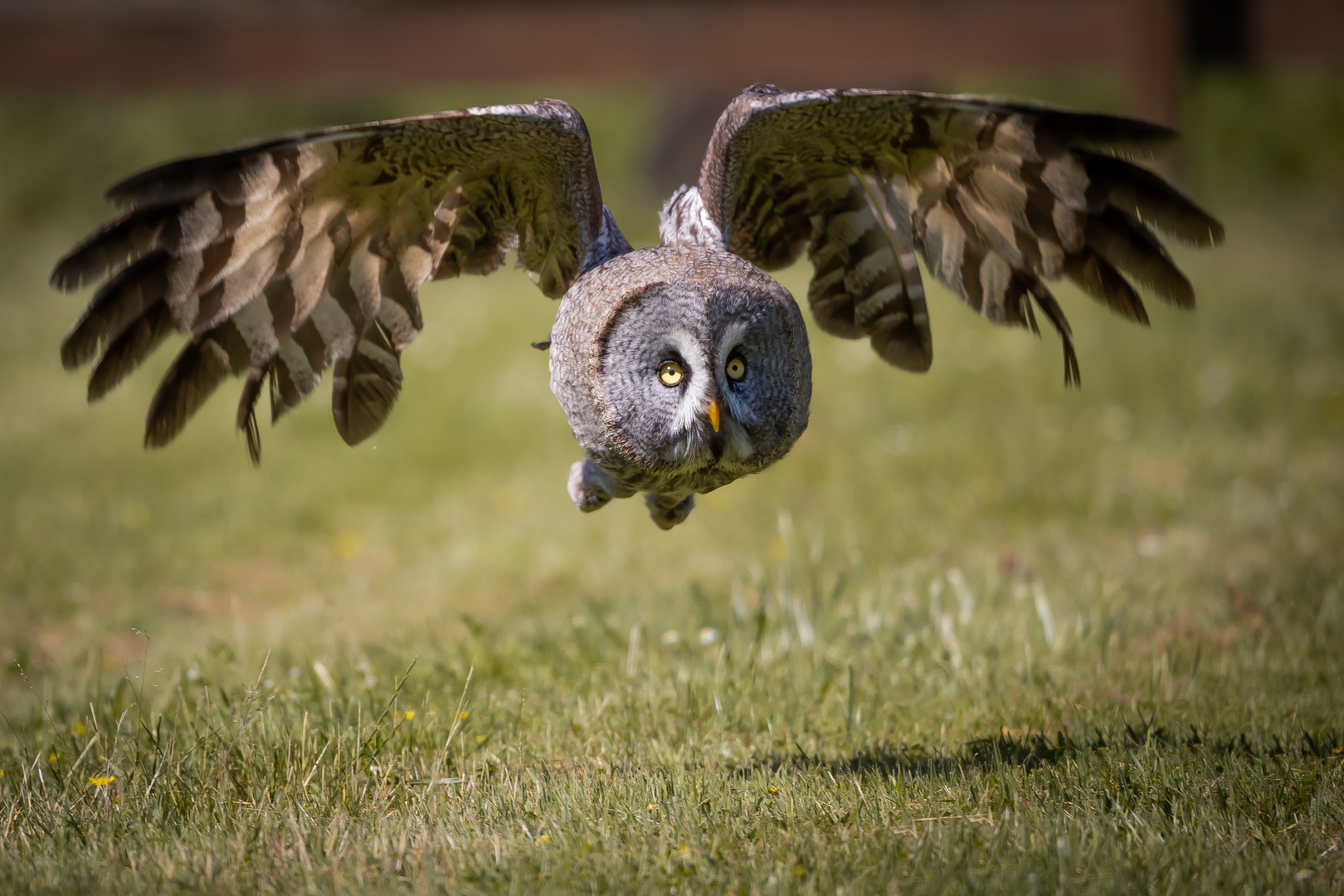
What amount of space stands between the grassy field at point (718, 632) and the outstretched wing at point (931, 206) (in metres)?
1.41

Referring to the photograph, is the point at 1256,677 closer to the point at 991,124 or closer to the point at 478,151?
the point at 991,124

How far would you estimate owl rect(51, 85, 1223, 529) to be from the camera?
145 inches

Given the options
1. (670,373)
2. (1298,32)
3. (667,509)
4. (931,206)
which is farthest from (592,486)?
(1298,32)

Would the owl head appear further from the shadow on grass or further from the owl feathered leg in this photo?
the shadow on grass

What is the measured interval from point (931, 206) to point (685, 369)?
4.49 ft

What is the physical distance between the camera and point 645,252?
3908mm

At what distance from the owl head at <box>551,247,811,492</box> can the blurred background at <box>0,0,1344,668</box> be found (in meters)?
1.66

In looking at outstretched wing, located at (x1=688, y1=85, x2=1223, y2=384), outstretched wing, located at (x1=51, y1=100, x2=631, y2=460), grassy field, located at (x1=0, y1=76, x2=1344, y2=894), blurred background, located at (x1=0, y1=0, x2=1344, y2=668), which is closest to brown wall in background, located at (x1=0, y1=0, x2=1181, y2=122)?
blurred background, located at (x1=0, y1=0, x2=1344, y2=668)

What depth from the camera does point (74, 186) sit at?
17.4 meters

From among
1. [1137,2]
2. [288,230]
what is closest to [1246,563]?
[288,230]

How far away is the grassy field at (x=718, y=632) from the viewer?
11.3ft

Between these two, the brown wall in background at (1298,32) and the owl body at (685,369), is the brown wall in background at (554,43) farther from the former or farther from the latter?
the owl body at (685,369)

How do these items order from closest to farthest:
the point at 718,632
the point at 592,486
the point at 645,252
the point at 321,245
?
Answer: the point at 645,252 < the point at 321,245 < the point at 592,486 < the point at 718,632

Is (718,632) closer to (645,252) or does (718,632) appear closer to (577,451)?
(645,252)
